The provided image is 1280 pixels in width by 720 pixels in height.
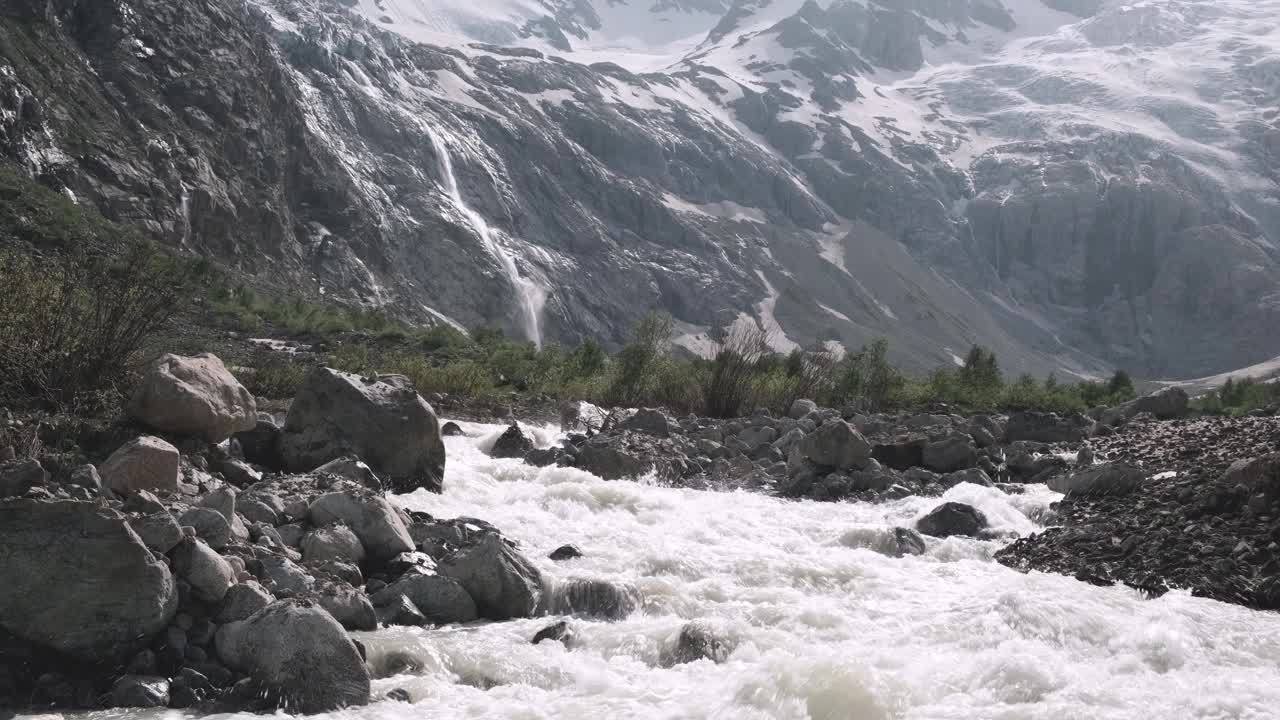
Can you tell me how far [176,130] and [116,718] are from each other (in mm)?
105986

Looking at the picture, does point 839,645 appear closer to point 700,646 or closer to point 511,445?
point 700,646

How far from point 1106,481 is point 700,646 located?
1155cm

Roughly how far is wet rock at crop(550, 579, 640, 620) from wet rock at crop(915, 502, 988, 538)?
281 inches

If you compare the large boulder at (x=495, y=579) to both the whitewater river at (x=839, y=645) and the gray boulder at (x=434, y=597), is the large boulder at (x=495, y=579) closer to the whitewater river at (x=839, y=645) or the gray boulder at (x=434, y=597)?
the gray boulder at (x=434, y=597)

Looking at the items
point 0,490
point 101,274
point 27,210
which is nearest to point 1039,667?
point 0,490

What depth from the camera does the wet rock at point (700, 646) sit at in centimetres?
969

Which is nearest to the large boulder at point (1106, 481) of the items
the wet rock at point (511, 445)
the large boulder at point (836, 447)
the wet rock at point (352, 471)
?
the large boulder at point (836, 447)

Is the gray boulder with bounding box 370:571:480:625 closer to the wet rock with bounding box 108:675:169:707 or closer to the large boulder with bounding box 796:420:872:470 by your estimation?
the wet rock with bounding box 108:675:169:707

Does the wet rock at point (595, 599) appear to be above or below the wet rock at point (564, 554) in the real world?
above

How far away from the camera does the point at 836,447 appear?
21.8m

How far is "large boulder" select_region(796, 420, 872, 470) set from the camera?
21.6 metres

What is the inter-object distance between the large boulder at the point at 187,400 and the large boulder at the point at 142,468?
179 centimetres

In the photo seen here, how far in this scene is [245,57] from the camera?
380 feet

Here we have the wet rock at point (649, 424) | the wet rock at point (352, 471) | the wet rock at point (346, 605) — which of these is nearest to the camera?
the wet rock at point (346, 605)
